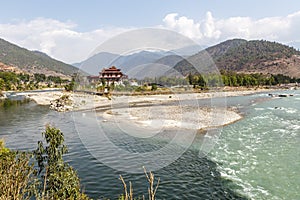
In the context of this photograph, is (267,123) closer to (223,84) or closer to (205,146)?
(205,146)

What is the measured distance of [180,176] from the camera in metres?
16.5

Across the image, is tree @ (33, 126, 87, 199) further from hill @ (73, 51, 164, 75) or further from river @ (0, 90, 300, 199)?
A: hill @ (73, 51, 164, 75)

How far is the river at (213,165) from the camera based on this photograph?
14.5 meters

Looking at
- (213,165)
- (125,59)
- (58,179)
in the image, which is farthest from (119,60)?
(213,165)

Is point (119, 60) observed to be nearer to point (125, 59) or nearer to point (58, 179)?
point (125, 59)

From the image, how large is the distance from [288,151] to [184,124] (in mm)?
14186

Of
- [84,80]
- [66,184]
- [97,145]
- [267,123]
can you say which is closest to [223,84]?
[84,80]

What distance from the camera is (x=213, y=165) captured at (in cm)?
1856

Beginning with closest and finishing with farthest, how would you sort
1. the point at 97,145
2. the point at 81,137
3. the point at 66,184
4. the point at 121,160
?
the point at 66,184, the point at 121,160, the point at 97,145, the point at 81,137

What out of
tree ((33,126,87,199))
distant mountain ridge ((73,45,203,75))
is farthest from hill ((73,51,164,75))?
tree ((33,126,87,199))

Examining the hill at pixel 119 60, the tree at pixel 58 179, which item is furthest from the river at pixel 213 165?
the hill at pixel 119 60

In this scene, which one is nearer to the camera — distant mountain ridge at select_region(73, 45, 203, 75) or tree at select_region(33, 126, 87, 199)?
tree at select_region(33, 126, 87, 199)

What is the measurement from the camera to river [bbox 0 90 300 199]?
14477 millimetres

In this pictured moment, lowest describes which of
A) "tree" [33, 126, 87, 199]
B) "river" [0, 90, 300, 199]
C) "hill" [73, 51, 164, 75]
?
"river" [0, 90, 300, 199]
